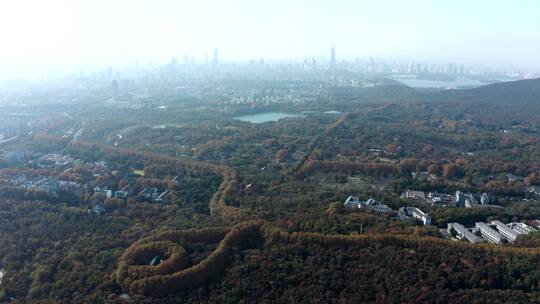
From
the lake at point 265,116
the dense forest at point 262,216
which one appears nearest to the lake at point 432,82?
the lake at point 265,116

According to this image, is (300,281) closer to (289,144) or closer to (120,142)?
(289,144)

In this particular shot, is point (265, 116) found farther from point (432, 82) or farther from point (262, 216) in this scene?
point (432, 82)

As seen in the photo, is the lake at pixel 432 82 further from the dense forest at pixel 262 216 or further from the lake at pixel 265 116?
the dense forest at pixel 262 216

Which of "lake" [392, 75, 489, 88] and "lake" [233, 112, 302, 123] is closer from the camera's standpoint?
"lake" [233, 112, 302, 123]

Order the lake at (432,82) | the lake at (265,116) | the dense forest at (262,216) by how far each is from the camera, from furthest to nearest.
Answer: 1. the lake at (432,82)
2. the lake at (265,116)
3. the dense forest at (262,216)

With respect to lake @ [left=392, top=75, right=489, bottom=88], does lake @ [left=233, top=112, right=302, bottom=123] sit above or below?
below

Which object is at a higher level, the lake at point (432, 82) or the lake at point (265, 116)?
the lake at point (432, 82)

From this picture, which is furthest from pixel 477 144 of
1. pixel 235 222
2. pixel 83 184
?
pixel 83 184

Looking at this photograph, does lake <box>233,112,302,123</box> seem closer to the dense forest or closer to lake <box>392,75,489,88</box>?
the dense forest

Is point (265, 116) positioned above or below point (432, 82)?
below

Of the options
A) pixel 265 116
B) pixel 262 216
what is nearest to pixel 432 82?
pixel 265 116

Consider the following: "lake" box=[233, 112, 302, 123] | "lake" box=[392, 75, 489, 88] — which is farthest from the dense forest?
"lake" box=[392, 75, 489, 88]
